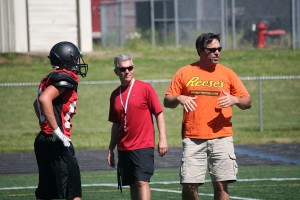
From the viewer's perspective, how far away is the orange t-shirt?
9.69 metres

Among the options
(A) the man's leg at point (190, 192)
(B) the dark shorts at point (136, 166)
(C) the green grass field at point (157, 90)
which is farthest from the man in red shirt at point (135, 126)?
(C) the green grass field at point (157, 90)

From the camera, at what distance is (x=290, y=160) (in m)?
17.1

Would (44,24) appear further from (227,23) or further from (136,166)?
(136,166)

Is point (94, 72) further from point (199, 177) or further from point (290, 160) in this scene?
point (199, 177)

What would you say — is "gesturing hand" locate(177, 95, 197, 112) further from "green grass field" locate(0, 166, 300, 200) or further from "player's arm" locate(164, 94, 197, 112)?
"green grass field" locate(0, 166, 300, 200)

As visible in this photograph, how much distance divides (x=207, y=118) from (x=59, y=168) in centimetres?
193

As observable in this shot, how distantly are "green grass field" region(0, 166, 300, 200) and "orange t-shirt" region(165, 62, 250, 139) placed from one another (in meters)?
2.44

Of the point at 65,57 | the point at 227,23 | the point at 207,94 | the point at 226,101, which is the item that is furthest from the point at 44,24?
the point at 65,57

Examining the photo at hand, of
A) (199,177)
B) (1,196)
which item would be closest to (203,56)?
(199,177)

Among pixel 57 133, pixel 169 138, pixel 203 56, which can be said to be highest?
pixel 203 56

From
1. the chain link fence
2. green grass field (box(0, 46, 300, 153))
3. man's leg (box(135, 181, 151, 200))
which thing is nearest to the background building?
green grass field (box(0, 46, 300, 153))

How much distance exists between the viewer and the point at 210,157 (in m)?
9.83

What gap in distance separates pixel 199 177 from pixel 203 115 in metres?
0.70

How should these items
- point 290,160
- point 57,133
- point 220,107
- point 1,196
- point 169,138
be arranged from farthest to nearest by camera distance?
1. point 169,138
2. point 290,160
3. point 1,196
4. point 220,107
5. point 57,133
